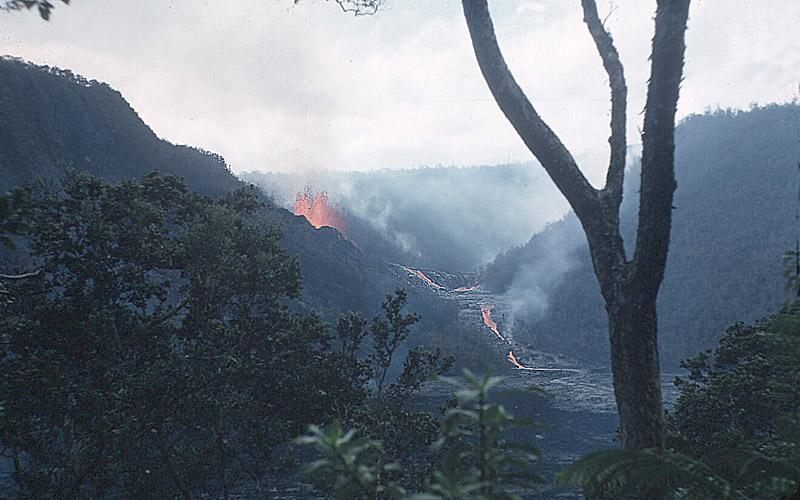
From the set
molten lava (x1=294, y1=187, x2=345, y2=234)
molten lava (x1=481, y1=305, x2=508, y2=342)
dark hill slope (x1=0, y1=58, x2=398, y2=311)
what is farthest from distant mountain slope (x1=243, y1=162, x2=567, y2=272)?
dark hill slope (x1=0, y1=58, x2=398, y2=311)

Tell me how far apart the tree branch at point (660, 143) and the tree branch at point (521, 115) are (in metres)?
0.40

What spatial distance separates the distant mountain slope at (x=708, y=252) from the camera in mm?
60156

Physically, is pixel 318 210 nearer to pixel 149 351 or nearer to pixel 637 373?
pixel 149 351

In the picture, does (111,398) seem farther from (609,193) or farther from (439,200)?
(439,200)

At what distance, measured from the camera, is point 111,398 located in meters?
7.08

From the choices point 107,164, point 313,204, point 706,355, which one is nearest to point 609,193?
point 706,355

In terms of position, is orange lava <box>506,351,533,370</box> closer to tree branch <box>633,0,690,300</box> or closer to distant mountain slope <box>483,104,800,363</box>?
distant mountain slope <box>483,104,800,363</box>

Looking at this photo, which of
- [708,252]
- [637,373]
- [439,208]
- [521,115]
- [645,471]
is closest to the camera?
[645,471]

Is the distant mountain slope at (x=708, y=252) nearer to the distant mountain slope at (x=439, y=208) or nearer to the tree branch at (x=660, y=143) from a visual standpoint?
the distant mountain slope at (x=439, y=208)

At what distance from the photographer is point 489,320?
234 ft

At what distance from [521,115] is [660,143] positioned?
78cm

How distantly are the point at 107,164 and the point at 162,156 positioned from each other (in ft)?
22.9

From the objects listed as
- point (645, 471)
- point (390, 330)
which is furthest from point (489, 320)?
point (645, 471)

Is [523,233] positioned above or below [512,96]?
above
